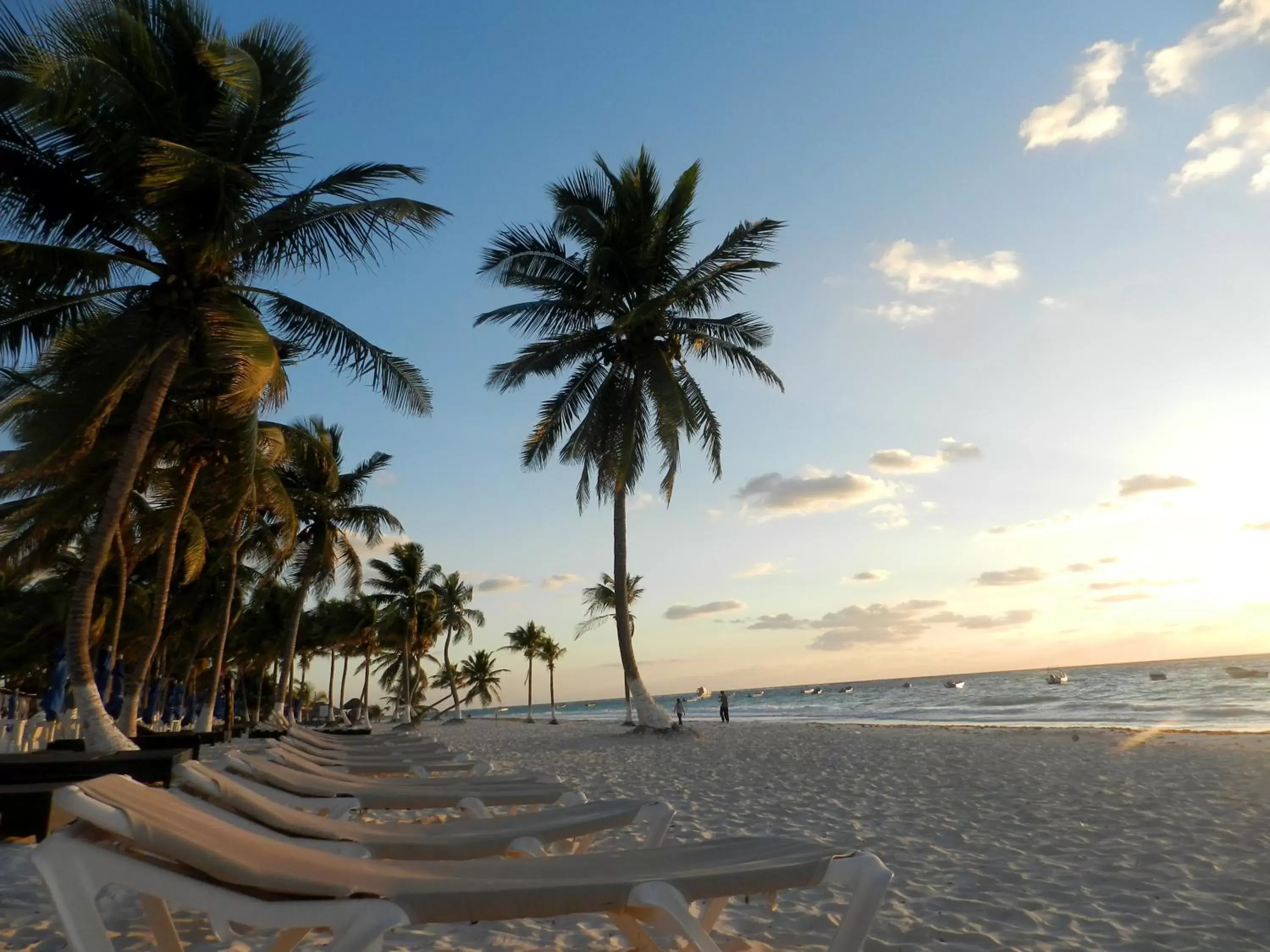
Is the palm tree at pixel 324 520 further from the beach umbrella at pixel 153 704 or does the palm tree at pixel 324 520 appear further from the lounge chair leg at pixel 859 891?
the lounge chair leg at pixel 859 891

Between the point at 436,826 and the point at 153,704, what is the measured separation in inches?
1105

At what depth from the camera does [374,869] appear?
7.40 ft

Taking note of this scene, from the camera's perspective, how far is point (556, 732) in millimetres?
22562

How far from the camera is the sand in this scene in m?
3.36

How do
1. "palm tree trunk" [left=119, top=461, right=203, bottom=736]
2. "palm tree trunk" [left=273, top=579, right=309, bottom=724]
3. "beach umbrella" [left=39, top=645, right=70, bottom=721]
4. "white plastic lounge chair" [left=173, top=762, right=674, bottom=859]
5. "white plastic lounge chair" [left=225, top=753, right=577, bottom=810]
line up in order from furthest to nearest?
"palm tree trunk" [left=273, top=579, right=309, bottom=724] → "beach umbrella" [left=39, top=645, right=70, bottom=721] → "palm tree trunk" [left=119, top=461, right=203, bottom=736] → "white plastic lounge chair" [left=225, top=753, right=577, bottom=810] → "white plastic lounge chair" [left=173, top=762, right=674, bottom=859]

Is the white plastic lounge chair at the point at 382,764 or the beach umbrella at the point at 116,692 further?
the beach umbrella at the point at 116,692

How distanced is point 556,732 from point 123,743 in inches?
634

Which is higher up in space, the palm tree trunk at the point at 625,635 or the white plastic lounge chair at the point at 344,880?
the palm tree trunk at the point at 625,635

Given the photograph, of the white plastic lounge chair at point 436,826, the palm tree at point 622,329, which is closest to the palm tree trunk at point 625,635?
the palm tree at point 622,329

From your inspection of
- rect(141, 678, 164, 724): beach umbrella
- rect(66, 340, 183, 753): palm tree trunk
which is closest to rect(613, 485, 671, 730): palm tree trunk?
rect(66, 340, 183, 753): palm tree trunk

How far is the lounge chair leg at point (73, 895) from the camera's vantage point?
176 centimetres

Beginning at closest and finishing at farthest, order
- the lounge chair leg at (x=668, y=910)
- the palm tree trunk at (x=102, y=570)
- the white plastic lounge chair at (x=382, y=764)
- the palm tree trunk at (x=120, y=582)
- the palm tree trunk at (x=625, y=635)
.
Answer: the lounge chair leg at (x=668, y=910) < the white plastic lounge chair at (x=382, y=764) < the palm tree trunk at (x=102, y=570) < the palm tree trunk at (x=120, y=582) < the palm tree trunk at (x=625, y=635)

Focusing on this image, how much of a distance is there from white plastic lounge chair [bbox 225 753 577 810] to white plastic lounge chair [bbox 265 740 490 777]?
92 centimetres

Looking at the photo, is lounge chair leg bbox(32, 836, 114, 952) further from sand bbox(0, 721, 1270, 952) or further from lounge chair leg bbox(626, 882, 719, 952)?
sand bbox(0, 721, 1270, 952)
